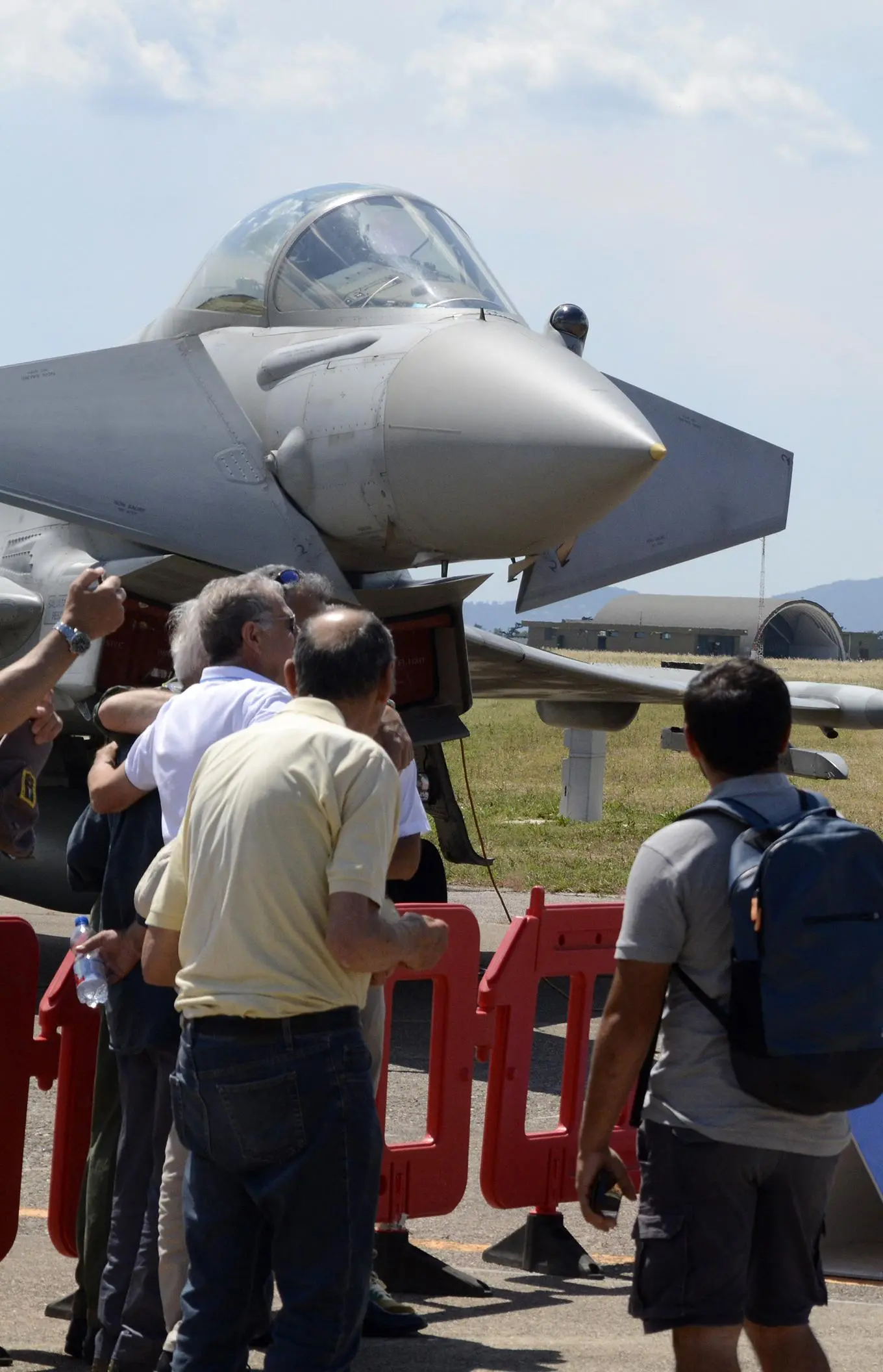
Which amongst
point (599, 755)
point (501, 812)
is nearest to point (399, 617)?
point (599, 755)

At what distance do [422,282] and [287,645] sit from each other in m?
4.56

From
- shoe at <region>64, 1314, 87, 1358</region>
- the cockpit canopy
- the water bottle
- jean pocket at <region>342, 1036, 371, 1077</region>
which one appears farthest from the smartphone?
the cockpit canopy

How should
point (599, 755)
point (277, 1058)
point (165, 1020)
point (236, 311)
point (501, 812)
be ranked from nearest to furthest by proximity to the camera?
point (277, 1058), point (165, 1020), point (236, 311), point (599, 755), point (501, 812)

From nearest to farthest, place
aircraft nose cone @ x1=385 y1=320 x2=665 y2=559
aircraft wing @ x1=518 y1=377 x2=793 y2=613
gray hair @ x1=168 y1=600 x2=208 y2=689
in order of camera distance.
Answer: gray hair @ x1=168 y1=600 x2=208 y2=689, aircraft nose cone @ x1=385 y1=320 x2=665 y2=559, aircraft wing @ x1=518 y1=377 x2=793 y2=613

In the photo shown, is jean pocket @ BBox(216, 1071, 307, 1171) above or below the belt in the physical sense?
below

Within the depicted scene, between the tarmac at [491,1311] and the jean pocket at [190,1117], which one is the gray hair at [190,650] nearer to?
the jean pocket at [190,1117]

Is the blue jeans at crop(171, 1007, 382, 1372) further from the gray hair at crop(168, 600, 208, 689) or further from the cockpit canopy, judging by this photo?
the cockpit canopy

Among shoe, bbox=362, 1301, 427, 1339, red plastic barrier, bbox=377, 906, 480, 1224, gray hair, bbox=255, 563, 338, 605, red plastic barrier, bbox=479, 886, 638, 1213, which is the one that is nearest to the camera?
gray hair, bbox=255, 563, 338, 605

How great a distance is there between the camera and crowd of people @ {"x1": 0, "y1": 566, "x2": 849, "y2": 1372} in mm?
2877

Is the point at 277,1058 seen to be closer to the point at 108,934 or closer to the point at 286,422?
the point at 108,934

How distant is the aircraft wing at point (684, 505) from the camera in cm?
829

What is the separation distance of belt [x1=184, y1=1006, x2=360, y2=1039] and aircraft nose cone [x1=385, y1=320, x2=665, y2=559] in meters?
4.16

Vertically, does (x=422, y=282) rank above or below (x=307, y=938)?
above

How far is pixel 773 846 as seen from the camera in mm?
2898
